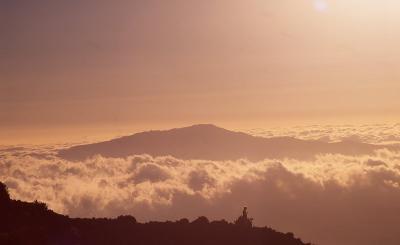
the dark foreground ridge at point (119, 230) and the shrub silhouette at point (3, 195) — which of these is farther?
the shrub silhouette at point (3, 195)

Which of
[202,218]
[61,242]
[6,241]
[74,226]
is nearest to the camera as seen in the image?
[6,241]

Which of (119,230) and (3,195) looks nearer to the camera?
(3,195)

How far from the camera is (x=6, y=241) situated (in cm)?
5575

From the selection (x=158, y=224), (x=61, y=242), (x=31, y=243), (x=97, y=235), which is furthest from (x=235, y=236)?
(x=31, y=243)

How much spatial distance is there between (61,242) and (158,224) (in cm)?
1740

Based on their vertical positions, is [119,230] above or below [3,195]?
below

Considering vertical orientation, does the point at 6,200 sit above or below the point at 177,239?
above

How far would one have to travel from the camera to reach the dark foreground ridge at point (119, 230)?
66.1 metres

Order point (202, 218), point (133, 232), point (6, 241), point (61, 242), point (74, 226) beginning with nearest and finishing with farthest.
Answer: point (6, 241) → point (61, 242) → point (74, 226) → point (133, 232) → point (202, 218)

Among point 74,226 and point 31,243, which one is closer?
point 31,243

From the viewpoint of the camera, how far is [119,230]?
243 feet

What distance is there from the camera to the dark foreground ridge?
66062 millimetres

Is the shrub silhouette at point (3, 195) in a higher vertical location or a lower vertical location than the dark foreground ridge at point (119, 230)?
higher

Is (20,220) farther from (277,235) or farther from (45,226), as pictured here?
(277,235)
